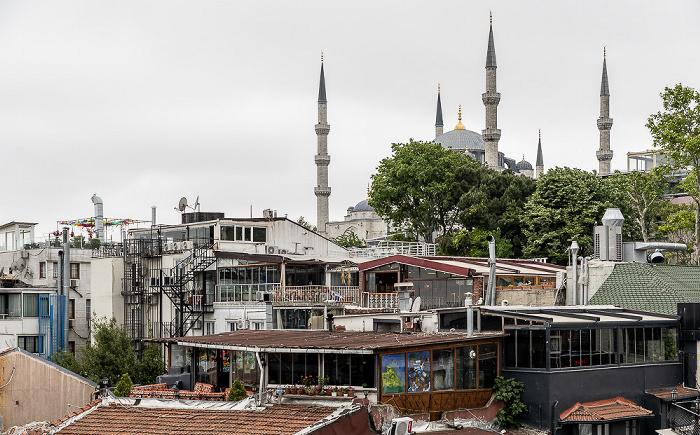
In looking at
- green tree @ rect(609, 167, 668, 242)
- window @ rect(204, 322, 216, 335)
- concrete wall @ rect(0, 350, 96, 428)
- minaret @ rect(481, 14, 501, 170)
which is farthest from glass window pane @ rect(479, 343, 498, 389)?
minaret @ rect(481, 14, 501, 170)

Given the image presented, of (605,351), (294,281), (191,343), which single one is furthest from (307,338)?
(294,281)

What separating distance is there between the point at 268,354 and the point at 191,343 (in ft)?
9.19

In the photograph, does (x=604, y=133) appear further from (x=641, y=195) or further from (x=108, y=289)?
(x=108, y=289)

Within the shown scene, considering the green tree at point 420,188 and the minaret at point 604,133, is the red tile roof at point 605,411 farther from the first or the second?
the minaret at point 604,133

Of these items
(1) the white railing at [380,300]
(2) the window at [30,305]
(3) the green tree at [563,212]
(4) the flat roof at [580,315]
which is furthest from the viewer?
(3) the green tree at [563,212]

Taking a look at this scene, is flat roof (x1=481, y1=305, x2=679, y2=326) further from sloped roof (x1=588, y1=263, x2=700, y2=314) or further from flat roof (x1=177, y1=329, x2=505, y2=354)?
sloped roof (x1=588, y1=263, x2=700, y2=314)

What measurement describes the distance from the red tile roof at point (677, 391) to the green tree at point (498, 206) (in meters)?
28.0

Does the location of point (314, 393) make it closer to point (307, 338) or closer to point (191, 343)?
point (307, 338)

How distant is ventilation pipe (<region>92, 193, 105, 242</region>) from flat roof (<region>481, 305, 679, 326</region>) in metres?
33.2

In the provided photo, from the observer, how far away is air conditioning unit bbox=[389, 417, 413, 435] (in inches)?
800

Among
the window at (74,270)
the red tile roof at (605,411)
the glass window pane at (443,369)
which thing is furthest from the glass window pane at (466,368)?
the window at (74,270)

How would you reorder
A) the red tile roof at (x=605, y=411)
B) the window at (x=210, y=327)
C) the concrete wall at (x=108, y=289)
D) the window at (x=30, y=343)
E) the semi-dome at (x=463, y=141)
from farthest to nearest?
1. the semi-dome at (x=463, y=141)
2. the concrete wall at (x=108, y=289)
3. the window at (x=30, y=343)
4. the window at (x=210, y=327)
5. the red tile roof at (x=605, y=411)

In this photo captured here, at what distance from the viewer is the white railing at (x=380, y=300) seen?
34.4 m

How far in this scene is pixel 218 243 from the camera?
3966cm
